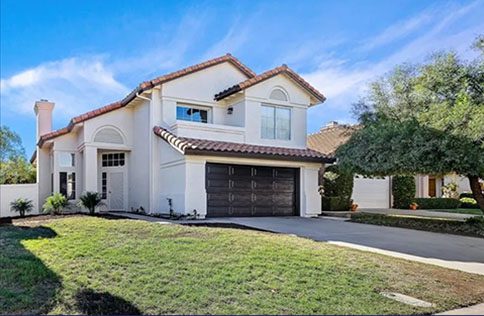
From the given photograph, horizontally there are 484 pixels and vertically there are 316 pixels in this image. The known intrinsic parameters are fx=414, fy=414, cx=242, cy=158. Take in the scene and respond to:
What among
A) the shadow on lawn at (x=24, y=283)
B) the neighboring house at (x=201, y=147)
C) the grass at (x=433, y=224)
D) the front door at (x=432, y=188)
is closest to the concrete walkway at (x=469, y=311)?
the shadow on lawn at (x=24, y=283)

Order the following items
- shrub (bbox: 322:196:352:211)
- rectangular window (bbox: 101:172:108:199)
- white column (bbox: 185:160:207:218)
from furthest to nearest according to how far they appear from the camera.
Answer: shrub (bbox: 322:196:352:211)
rectangular window (bbox: 101:172:108:199)
white column (bbox: 185:160:207:218)

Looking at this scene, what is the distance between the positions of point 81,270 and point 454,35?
48.5 feet

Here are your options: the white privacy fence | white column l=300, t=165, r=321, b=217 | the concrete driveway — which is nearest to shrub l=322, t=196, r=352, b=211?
→ white column l=300, t=165, r=321, b=217

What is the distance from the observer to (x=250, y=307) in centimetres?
581

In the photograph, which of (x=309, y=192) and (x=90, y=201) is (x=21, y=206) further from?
(x=309, y=192)

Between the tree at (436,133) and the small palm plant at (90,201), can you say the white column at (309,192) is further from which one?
the small palm plant at (90,201)

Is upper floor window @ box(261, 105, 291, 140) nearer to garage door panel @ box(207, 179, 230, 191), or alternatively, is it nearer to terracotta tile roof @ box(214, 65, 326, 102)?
terracotta tile roof @ box(214, 65, 326, 102)

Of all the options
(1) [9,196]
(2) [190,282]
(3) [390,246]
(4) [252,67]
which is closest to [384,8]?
(3) [390,246]

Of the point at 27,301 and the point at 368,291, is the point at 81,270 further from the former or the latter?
the point at 368,291

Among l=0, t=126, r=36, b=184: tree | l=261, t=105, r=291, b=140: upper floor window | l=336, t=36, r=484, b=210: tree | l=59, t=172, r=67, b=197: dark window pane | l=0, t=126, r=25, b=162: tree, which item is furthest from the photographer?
l=0, t=126, r=36, b=184: tree

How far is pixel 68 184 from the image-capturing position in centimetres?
2106

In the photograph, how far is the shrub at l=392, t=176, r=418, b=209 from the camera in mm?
27750

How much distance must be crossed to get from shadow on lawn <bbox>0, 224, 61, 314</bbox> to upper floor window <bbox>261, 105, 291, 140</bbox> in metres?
12.7

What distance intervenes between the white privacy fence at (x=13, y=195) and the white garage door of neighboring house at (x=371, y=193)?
60.3 ft
